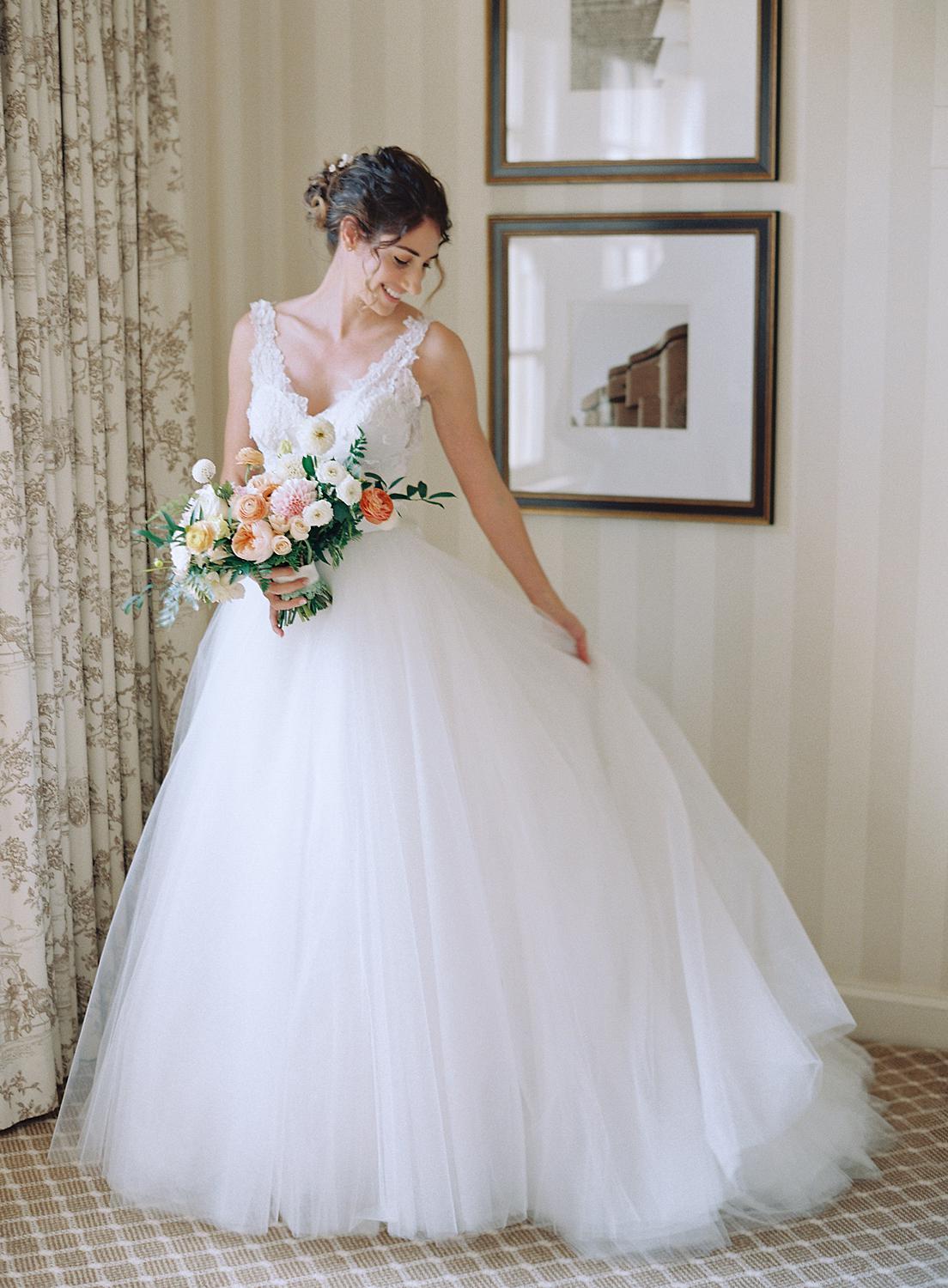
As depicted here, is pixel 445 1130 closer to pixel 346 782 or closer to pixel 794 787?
pixel 346 782

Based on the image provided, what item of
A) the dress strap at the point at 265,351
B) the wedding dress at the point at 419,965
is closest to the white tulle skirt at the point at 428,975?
the wedding dress at the point at 419,965

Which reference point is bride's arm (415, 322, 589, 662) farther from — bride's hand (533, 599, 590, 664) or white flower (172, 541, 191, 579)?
white flower (172, 541, 191, 579)

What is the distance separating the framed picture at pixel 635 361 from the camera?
3.22 meters

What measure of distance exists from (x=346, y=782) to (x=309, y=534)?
0.44 metres

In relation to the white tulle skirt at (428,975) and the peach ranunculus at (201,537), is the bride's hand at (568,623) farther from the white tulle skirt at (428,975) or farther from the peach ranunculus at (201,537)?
the peach ranunculus at (201,537)

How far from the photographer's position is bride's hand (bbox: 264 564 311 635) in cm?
251

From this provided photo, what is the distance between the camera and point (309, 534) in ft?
A: 8.14

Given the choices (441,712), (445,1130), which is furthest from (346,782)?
(445,1130)

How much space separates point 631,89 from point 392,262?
3.23 ft

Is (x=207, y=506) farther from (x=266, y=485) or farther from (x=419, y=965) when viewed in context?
(x=419, y=965)

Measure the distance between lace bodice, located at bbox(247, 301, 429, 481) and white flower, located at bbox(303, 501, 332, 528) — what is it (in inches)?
6.7

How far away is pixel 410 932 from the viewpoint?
249 centimetres

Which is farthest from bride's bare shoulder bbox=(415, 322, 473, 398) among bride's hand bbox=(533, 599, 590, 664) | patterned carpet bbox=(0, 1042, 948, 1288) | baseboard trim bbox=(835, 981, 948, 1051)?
baseboard trim bbox=(835, 981, 948, 1051)

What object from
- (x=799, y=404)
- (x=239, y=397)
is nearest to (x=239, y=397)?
(x=239, y=397)
